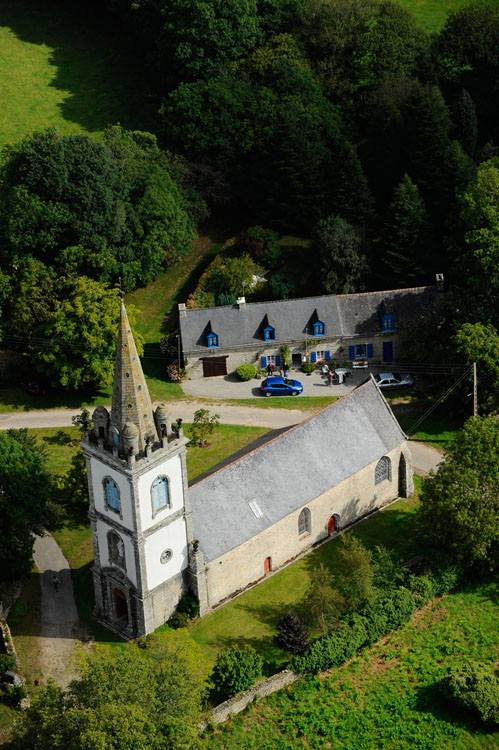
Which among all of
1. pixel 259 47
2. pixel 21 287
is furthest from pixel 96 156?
pixel 259 47

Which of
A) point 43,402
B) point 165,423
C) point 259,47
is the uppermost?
point 259,47

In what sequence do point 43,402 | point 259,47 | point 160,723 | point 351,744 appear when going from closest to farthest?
point 160,723 → point 351,744 → point 43,402 → point 259,47

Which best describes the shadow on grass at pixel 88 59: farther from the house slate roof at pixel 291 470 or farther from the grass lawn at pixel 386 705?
the grass lawn at pixel 386 705

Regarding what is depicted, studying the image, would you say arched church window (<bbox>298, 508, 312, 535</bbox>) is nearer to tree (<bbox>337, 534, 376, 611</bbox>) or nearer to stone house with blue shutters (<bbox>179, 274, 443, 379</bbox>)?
tree (<bbox>337, 534, 376, 611</bbox>)

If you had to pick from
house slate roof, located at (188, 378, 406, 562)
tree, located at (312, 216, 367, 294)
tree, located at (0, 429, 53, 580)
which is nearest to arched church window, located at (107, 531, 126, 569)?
house slate roof, located at (188, 378, 406, 562)

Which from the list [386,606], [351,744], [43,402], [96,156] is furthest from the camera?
[96,156]

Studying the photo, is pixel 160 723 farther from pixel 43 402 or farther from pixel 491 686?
pixel 43 402

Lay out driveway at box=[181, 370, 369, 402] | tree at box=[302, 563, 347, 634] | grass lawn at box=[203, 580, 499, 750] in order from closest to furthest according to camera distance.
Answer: grass lawn at box=[203, 580, 499, 750]
tree at box=[302, 563, 347, 634]
driveway at box=[181, 370, 369, 402]

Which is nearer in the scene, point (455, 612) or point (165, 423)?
point (165, 423)
